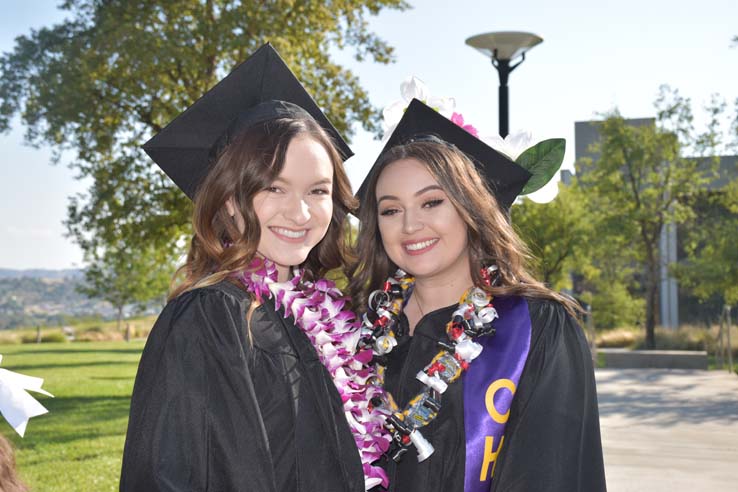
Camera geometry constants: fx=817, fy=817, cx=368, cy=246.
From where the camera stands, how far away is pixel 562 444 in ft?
8.38

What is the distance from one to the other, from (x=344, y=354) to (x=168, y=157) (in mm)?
907

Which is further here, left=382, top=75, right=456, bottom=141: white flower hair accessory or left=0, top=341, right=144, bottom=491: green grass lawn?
left=0, top=341, right=144, bottom=491: green grass lawn

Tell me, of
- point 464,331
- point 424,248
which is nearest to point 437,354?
point 464,331

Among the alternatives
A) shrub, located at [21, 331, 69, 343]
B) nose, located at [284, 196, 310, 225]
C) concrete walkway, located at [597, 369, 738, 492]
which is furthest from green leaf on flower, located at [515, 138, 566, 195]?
shrub, located at [21, 331, 69, 343]

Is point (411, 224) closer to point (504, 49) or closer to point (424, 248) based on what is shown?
point (424, 248)

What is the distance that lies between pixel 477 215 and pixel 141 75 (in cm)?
1012

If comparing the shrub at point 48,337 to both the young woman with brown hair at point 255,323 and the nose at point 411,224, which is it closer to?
the young woman with brown hair at point 255,323

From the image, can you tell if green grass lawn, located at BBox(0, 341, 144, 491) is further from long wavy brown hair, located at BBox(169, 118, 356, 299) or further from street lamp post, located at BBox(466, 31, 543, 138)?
street lamp post, located at BBox(466, 31, 543, 138)

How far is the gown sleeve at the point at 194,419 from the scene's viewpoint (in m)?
2.10

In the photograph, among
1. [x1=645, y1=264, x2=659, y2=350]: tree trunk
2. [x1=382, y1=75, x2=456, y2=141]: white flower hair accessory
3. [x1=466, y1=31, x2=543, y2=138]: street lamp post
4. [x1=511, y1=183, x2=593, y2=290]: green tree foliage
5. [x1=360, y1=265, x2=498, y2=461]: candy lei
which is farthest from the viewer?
[x1=511, y1=183, x2=593, y2=290]: green tree foliage

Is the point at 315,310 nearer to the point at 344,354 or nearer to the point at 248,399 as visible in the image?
the point at 344,354

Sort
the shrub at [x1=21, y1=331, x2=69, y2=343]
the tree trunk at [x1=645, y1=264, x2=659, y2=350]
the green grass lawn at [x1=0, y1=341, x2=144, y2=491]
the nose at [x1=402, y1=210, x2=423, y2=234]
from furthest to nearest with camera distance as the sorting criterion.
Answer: the shrub at [x1=21, y1=331, x2=69, y2=343] → the tree trunk at [x1=645, y1=264, x2=659, y2=350] → the green grass lawn at [x1=0, y1=341, x2=144, y2=491] → the nose at [x1=402, y1=210, x2=423, y2=234]

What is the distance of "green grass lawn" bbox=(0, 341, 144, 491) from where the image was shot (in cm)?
777

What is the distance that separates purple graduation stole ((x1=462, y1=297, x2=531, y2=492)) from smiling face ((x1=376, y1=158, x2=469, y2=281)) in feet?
1.05
